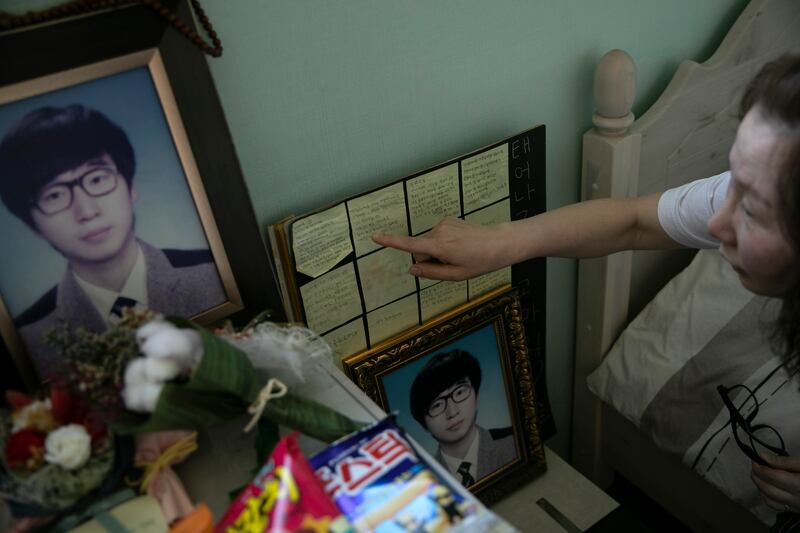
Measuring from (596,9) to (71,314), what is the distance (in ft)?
3.14

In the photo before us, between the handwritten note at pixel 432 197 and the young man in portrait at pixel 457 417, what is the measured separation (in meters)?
0.27

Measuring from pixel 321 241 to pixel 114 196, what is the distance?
13.0 inches

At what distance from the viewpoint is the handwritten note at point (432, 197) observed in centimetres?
105

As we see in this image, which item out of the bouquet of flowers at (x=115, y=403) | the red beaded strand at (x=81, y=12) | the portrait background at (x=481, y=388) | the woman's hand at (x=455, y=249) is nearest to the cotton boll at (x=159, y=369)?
the bouquet of flowers at (x=115, y=403)

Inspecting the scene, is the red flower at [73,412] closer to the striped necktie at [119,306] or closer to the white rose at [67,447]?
the white rose at [67,447]

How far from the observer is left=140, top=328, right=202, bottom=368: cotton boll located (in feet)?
1.92

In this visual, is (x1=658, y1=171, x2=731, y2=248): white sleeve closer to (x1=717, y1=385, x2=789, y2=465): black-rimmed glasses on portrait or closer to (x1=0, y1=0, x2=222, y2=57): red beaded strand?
(x1=717, y1=385, x2=789, y2=465): black-rimmed glasses on portrait

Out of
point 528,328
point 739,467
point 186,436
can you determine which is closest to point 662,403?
point 739,467

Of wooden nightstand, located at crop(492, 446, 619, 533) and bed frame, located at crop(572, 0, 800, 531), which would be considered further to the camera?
wooden nightstand, located at crop(492, 446, 619, 533)

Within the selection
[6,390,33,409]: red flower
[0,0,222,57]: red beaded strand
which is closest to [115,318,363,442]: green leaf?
[6,390,33,409]: red flower

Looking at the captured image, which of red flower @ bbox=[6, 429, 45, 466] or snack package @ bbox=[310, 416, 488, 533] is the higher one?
red flower @ bbox=[6, 429, 45, 466]

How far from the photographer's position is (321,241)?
0.98 metres

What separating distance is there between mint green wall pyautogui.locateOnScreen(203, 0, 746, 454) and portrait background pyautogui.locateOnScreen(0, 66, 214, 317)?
138 mm

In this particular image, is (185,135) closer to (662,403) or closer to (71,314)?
(71,314)
